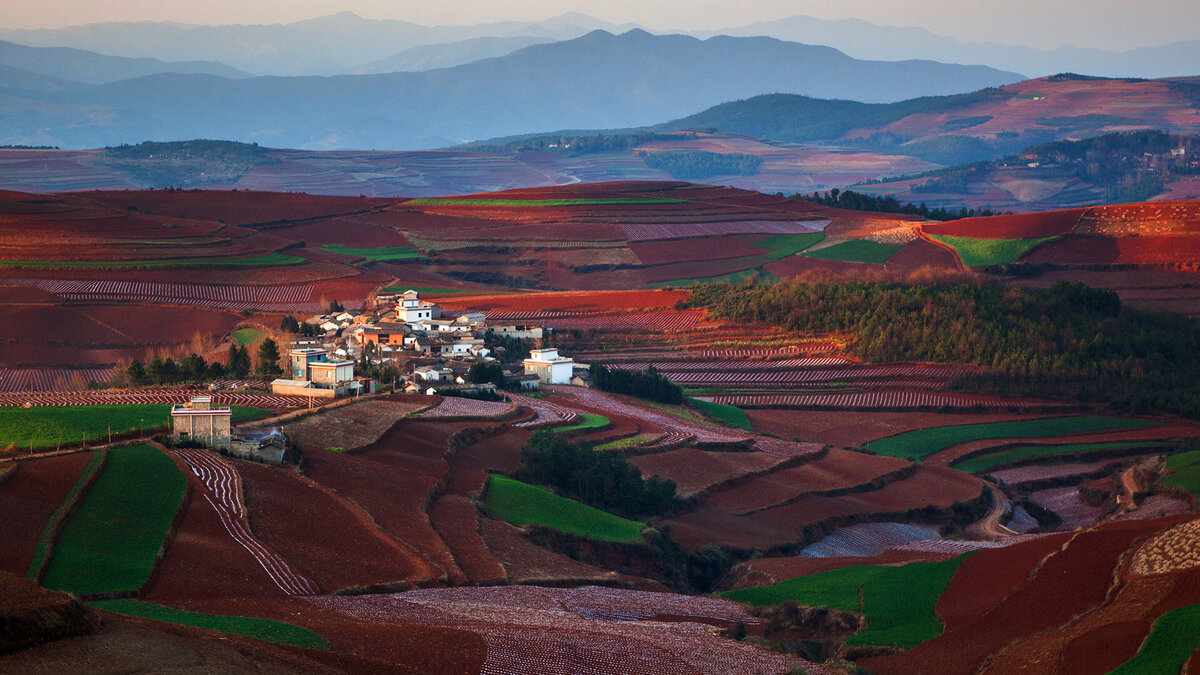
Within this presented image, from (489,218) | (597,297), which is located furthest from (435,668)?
(489,218)

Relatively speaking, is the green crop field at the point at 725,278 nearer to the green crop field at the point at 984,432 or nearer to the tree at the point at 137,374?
the green crop field at the point at 984,432

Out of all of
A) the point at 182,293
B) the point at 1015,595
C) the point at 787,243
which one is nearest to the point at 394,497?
the point at 1015,595

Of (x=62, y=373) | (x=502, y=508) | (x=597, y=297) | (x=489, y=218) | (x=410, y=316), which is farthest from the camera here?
(x=489, y=218)

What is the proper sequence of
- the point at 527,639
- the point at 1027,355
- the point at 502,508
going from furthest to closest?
the point at 1027,355 → the point at 502,508 → the point at 527,639

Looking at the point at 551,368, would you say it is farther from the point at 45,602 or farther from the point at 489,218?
the point at 489,218

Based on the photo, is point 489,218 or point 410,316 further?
point 489,218

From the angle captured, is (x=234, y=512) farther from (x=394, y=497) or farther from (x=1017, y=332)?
(x=1017, y=332)

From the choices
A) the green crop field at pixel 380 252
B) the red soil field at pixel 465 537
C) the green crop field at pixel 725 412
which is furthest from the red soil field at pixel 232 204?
the red soil field at pixel 465 537
